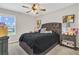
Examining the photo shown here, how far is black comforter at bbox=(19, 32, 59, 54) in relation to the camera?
6.40 feet

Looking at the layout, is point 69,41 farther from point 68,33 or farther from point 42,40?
point 42,40

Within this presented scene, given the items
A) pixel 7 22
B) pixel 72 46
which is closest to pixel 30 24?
pixel 7 22

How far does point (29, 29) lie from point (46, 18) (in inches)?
13.6

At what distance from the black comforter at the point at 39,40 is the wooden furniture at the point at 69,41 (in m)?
0.11

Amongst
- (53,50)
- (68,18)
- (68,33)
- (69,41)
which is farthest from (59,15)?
(53,50)

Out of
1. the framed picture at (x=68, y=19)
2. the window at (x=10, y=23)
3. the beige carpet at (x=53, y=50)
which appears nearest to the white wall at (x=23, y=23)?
the window at (x=10, y=23)

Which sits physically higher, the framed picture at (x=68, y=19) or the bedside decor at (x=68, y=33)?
the framed picture at (x=68, y=19)

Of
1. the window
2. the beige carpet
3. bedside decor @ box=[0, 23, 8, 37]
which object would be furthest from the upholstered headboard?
bedside decor @ box=[0, 23, 8, 37]

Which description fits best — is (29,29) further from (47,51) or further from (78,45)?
(78,45)

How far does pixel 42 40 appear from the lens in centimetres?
201

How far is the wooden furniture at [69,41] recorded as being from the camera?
198 centimetres

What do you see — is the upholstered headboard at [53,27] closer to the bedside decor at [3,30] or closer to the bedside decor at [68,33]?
the bedside decor at [68,33]

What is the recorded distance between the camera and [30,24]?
2.04 m
